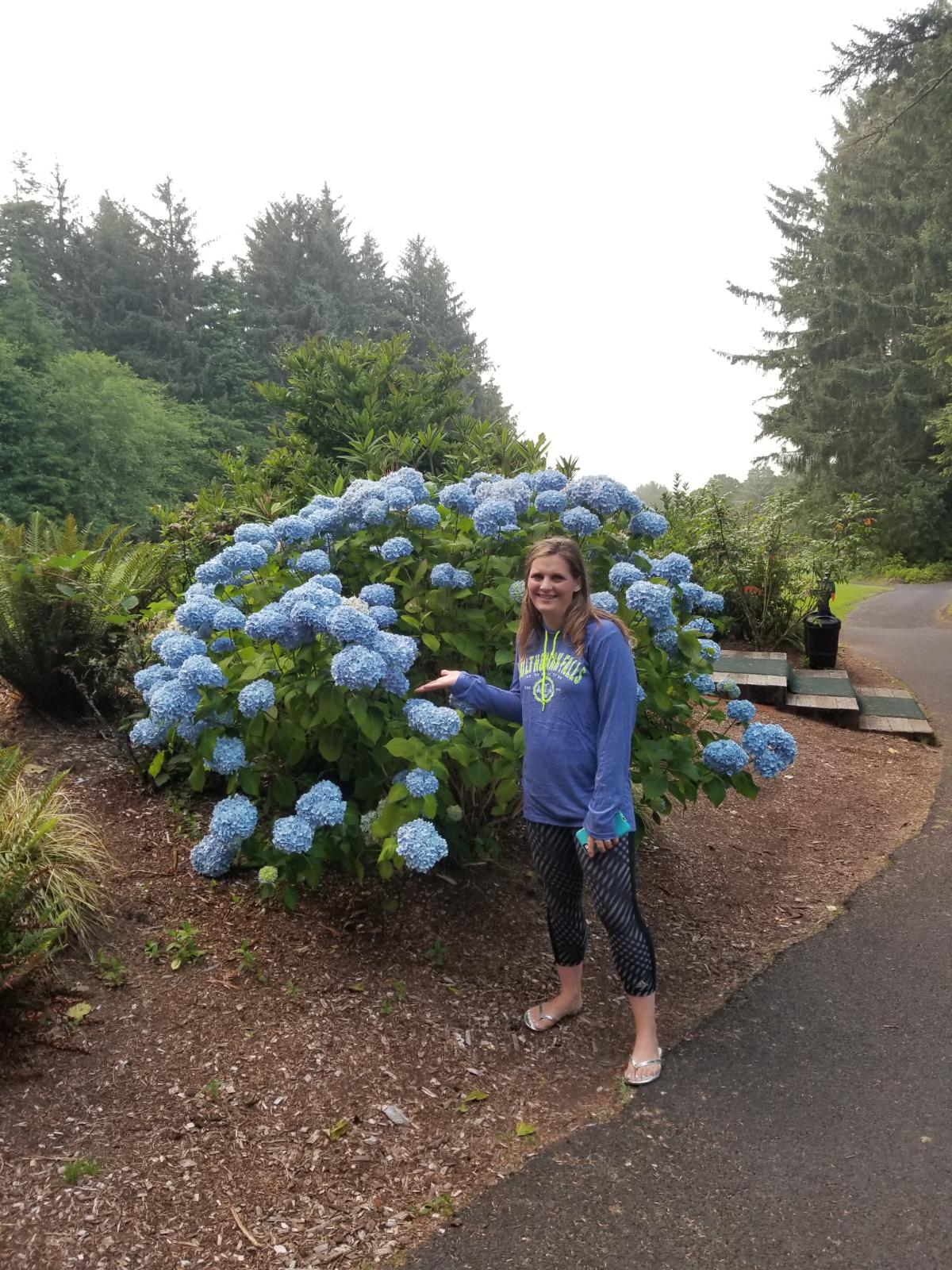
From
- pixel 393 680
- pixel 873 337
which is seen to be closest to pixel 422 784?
pixel 393 680

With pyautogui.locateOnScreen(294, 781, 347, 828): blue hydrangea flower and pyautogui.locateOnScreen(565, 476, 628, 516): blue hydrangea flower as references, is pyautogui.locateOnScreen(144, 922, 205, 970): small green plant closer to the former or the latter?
pyautogui.locateOnScreen(294, 781, 347, 828): blue hydrangea flower

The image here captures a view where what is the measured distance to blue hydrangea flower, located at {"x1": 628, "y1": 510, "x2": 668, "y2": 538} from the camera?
2.99 meters

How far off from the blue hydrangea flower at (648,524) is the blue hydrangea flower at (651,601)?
0.32 meters

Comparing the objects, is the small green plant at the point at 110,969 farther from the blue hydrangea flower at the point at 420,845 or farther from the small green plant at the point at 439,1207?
the small green plant at the point at 439,1207

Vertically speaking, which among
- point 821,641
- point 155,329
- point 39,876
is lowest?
point 821,641

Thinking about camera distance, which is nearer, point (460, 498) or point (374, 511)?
point (374, 511)

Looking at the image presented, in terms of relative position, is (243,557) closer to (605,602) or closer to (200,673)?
(200,673)

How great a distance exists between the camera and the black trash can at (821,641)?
8008 millimetres

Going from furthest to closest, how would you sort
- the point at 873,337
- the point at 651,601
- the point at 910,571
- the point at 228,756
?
the point at 873,337 < the point at 910,571 < the point at 651,601 < the point at 228,756

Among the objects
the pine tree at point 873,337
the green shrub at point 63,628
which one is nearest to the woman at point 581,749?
the green shrub at point 63,628

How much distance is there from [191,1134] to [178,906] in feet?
3.25

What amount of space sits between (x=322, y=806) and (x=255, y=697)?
400 mm

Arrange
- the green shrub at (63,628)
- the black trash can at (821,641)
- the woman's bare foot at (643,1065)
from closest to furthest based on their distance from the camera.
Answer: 1. the woman's bare foot at (643,1065)
2. the green shrub at (63,628)
3. the black trash can at (821,641)

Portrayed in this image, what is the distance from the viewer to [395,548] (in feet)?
9.07
